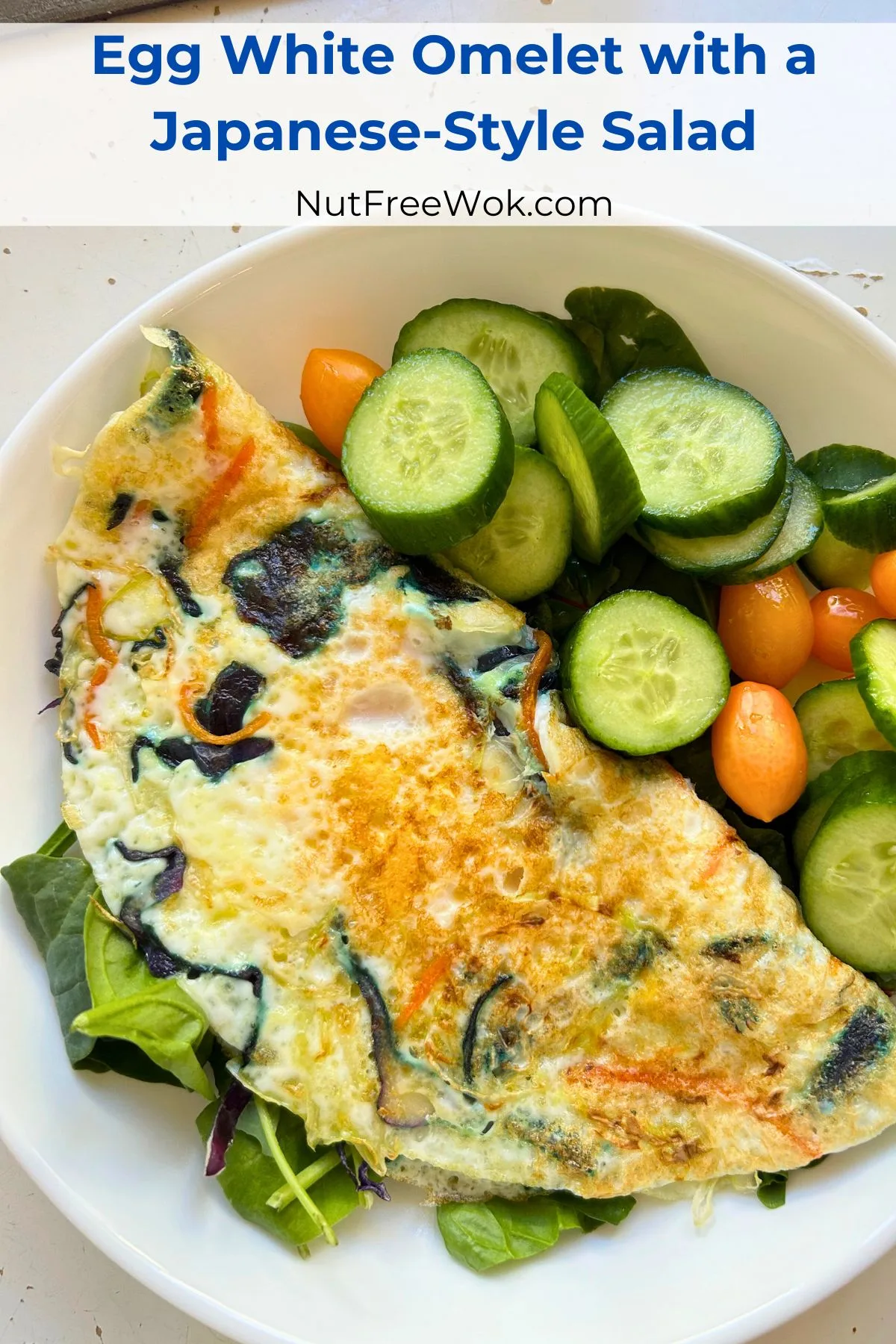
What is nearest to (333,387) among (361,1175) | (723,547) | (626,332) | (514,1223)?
(626,332)

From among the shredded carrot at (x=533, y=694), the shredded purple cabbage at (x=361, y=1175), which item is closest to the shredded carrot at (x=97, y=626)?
the shredded carrot at (x=533, y=694)

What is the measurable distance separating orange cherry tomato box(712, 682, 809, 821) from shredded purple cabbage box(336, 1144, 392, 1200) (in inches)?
47.2

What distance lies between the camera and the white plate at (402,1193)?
7.04ft

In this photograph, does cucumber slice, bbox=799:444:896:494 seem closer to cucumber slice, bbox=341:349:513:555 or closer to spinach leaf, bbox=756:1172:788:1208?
cucumber slice, bbox=341:349:513:555

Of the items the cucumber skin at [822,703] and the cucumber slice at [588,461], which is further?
the cucumber skin at [822,703]

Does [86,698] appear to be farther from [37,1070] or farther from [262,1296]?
[262,1296]

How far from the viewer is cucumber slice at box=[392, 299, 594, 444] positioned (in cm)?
246

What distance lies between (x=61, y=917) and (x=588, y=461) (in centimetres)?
156

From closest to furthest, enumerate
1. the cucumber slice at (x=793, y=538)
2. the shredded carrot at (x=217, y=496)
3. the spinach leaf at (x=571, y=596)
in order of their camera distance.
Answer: the shredded carrot at (x=217, y=496)
the cucumber slice at (x=793, y=538)
the spinach leaf at (x=571, y=596)

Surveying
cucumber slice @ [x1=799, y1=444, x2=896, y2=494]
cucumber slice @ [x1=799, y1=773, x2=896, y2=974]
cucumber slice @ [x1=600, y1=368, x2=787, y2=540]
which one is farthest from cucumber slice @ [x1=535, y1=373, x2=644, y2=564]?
cucumber slice @ [x1=799, y1=773, x2=896, y2=974]

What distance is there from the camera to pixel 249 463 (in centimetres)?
229

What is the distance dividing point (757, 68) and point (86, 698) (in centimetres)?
271

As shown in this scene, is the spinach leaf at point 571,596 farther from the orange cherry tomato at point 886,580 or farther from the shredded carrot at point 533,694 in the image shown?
the orange cherry tomato at point 886,580

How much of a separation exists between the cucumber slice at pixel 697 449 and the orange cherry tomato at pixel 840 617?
0.34 metres
